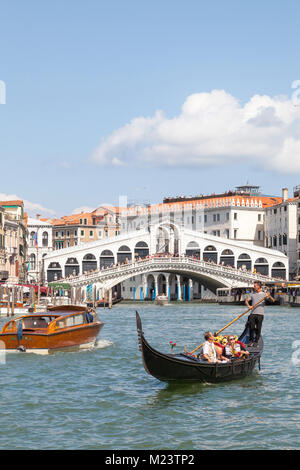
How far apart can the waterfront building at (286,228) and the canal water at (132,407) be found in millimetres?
35090

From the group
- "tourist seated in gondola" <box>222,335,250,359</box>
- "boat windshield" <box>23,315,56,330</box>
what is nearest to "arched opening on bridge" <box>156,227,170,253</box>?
"boat windshield" <box>23,315,56,330</box>


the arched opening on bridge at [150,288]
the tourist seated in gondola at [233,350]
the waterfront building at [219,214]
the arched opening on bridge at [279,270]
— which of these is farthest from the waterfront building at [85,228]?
the tourist seated in gondola at [233,350]

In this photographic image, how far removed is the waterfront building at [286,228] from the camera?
166ft

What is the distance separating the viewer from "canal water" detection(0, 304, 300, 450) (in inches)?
340

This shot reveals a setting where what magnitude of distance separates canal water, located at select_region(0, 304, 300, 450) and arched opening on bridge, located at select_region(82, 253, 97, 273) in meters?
31.7

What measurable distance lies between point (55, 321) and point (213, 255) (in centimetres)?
3519

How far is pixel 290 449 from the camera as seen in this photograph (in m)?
8.30

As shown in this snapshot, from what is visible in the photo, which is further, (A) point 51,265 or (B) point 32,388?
(A) point 51,265

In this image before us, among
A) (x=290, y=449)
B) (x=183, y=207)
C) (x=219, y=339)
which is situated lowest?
(x=290, y=449)

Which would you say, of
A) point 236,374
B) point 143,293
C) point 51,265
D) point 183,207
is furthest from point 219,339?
point 183,207

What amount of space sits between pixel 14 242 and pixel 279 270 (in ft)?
52.6

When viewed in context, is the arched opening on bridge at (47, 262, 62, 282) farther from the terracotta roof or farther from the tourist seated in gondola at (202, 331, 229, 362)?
the tourist seated in gondola at (202, 331, 229, 362)

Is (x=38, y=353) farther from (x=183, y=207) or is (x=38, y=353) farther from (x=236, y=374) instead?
(x=183, y=207)

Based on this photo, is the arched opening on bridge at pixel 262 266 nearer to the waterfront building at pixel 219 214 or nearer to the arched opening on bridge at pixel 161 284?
the waterfront building at pixel 219 214
